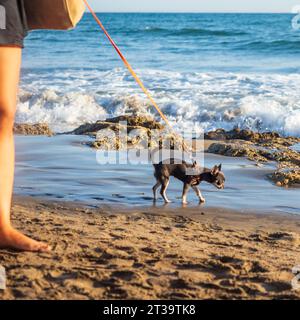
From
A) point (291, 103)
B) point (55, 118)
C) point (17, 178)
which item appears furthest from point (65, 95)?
point (17, 178)

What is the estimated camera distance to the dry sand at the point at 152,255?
11.1 ft

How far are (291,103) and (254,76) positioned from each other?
559 centimetres

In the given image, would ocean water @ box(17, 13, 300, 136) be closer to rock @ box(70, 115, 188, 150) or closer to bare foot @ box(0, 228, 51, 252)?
rock @ box(70, 115, 188, 150)

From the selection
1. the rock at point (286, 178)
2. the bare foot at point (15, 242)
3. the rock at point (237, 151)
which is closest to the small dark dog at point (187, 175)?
the rock at point (286, 178)

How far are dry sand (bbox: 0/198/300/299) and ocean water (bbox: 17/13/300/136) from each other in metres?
6.30

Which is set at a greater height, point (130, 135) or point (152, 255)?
point (130, 135)

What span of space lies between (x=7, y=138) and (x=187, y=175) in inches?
110

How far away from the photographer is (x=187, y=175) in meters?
6.27

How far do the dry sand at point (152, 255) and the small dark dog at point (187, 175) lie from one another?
2.12 ft

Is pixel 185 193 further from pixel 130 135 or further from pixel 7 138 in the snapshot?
pixel 130 135

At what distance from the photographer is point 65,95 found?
49.9ft

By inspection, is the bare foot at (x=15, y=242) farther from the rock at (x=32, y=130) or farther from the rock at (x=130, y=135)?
the rock at (x=32, y=130)

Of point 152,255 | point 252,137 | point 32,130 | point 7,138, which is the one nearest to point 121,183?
point 152,255

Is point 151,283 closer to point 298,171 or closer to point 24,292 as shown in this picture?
point 24,292
